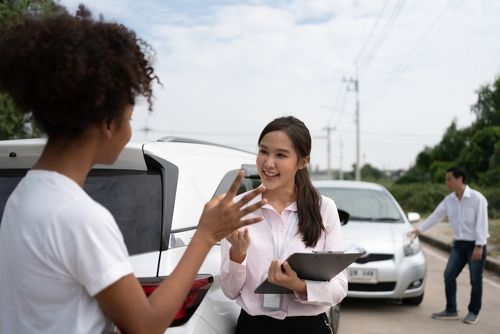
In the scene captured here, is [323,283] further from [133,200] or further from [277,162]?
[133,200]

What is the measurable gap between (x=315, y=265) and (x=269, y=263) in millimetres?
281

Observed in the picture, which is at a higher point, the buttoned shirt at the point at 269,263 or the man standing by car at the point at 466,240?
the buttoned shirt at the point at 269,263

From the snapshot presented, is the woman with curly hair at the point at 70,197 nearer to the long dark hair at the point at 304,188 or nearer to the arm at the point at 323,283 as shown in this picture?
the arm at the point at 323,283

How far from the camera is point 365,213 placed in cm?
764

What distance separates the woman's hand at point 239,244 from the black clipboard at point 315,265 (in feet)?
0.46

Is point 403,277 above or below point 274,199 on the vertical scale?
below

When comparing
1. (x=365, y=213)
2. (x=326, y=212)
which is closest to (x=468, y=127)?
(x=365, y=213)

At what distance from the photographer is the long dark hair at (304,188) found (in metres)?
2.40

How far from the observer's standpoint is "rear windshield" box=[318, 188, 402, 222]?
24.7ft

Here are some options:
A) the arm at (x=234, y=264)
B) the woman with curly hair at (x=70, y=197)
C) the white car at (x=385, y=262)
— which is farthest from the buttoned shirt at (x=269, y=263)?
the white car at (x=385, y=262)

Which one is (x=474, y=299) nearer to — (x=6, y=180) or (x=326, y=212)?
(x=326, y=212)

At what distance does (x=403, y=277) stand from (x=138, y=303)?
565 cm

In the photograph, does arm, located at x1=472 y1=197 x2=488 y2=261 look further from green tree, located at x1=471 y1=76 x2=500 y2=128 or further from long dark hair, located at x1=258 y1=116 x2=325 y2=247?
green tree, located at x1=471 y1=76 x2=500 y2=128

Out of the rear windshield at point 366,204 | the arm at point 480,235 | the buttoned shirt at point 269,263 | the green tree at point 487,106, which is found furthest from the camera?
the green tree at point 487,106
